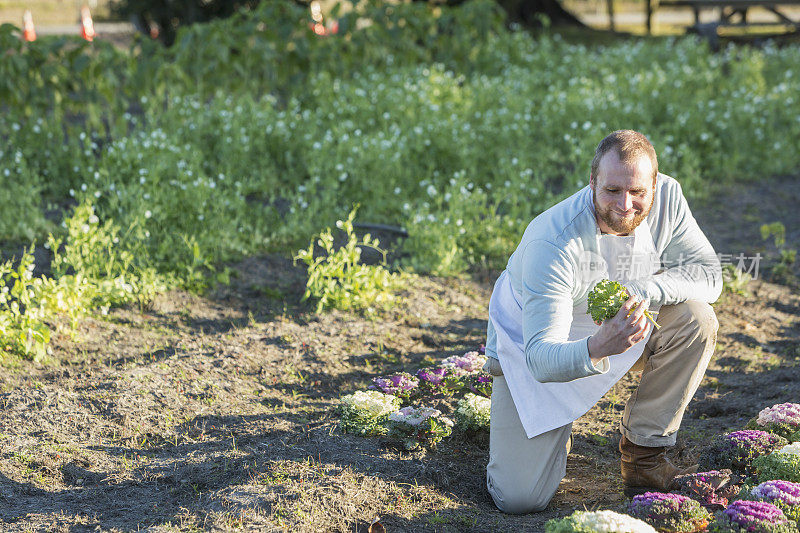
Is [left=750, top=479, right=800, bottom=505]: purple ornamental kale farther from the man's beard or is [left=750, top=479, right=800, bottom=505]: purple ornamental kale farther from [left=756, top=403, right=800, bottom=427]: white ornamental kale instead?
the man's beard

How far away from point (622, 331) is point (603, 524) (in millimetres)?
562

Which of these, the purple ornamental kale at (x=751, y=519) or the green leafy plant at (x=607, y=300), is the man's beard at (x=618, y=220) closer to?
the green leafy plant at (x=607, y=300)

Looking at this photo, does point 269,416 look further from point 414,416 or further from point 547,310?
point 547,310

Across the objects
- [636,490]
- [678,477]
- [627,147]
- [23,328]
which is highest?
[627,147]

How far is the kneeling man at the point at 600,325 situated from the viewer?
2.78 m

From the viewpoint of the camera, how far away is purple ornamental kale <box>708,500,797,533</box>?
2531 mm

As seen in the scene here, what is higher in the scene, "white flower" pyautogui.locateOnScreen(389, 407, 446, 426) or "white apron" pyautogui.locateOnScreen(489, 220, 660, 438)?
"white apron" pyautogui.locateOnScreen(489, 220, 660, 438)

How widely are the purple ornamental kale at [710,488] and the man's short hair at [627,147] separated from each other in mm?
1027

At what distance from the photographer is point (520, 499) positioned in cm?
304

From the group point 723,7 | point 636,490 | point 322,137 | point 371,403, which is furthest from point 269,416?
point 723,7

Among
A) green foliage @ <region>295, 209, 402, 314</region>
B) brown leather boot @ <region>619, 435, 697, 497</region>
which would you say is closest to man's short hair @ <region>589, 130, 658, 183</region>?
brown leather boot @ <region>619, 435, 697, 497</region>

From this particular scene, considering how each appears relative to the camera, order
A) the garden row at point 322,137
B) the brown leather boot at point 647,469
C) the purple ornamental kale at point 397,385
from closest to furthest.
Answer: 1. the brown leather boot at point 647,469
2. the purple ornamental kale at point 397,385
3. the garden row at point 322,137

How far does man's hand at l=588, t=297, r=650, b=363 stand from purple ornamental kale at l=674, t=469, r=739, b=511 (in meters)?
0.66

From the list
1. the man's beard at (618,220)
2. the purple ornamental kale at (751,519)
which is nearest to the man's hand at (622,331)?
the man's beard at (618,220)
